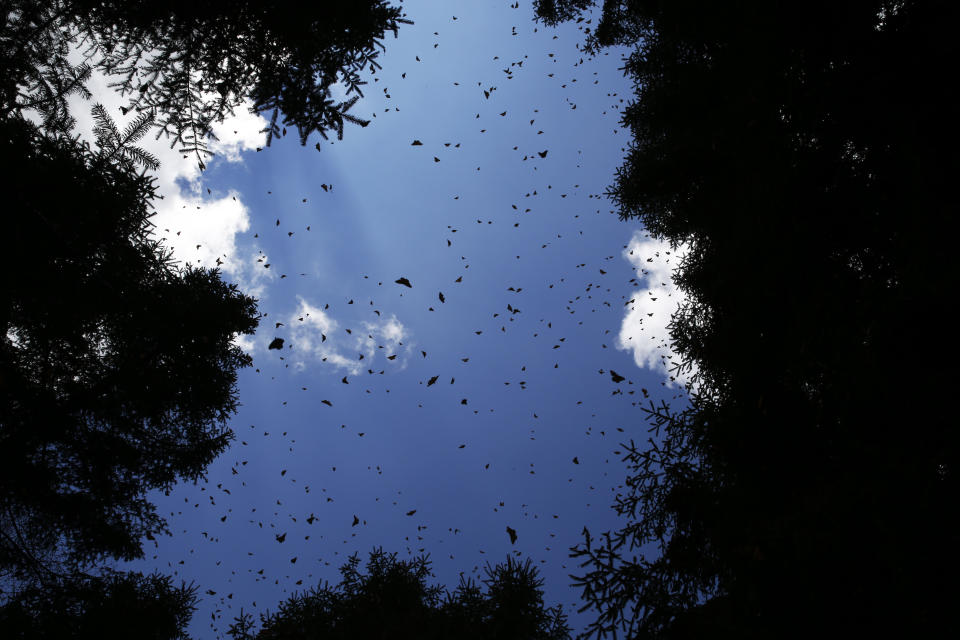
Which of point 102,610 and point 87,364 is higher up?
point 87,364

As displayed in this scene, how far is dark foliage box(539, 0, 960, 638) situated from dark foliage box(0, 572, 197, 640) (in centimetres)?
766

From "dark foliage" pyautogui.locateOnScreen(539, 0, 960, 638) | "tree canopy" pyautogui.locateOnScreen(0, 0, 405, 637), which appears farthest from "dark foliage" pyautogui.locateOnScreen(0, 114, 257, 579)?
"dark foliage" pyautogui.locateOnScreen(539, 0, 960, 638)

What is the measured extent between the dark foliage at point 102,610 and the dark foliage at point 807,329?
766cm

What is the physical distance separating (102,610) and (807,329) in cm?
1101

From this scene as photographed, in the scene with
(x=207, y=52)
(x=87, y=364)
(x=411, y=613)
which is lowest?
(x=411, y=613)

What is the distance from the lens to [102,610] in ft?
20.0

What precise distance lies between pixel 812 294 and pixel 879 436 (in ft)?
7.15

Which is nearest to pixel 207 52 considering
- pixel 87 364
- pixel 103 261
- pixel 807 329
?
pixel 103 261

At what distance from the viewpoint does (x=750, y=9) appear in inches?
232

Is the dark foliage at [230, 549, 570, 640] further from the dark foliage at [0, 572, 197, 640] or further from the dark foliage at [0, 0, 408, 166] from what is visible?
the dark foliage at [0, 0, 408, 166]

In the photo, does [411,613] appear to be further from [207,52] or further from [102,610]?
[207,52]

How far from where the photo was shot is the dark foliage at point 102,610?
5.62 m

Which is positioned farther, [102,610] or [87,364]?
[87,364]

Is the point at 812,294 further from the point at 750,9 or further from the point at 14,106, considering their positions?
the point at 14,106
